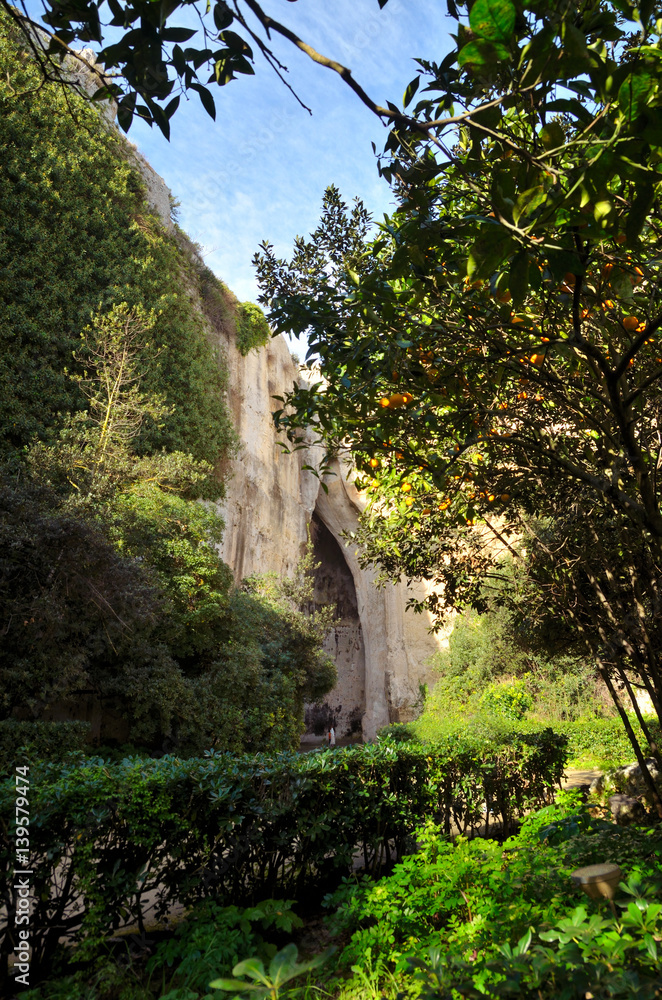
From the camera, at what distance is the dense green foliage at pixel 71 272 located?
10.6 m

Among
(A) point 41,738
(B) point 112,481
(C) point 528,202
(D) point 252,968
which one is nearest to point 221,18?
(C) point 528,202

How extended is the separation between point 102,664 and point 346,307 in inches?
267

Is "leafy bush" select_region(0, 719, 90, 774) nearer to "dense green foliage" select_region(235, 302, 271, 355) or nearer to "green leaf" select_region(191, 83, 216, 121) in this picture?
"green leaf" select_region(191, 83, 216, 121)

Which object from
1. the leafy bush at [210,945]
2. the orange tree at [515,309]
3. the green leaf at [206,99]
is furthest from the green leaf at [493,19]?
the leafy bush at [210,945]

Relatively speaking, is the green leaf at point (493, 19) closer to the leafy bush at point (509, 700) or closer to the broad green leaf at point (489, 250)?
the broad green leaf at point (489, 250)

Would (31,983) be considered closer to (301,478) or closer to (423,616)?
(301,478)

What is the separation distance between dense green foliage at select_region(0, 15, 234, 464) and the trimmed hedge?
26.7 ft

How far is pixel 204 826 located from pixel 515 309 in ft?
10.3

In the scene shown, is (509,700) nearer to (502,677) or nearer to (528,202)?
(502,677)

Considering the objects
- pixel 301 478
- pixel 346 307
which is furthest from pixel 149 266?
pixel 346 307

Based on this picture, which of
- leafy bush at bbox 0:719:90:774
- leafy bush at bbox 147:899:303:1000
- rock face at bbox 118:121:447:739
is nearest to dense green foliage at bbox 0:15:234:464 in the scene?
rock face at bbox 118:121:447:739

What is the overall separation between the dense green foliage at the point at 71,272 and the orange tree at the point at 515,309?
8.34 m

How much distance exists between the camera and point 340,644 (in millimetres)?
25641

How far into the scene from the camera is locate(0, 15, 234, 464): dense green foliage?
10.6 meters
